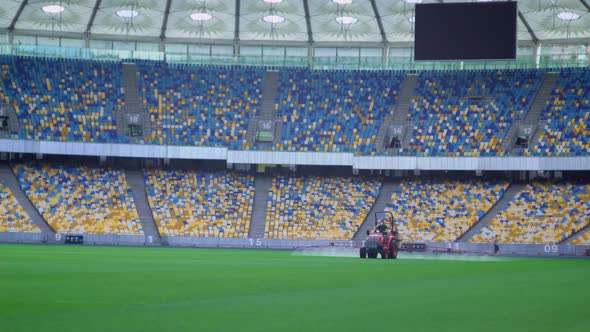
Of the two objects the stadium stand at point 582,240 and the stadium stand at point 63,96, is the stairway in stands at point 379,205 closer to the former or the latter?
the stadium stand at point 582,240

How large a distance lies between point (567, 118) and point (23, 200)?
152 feet

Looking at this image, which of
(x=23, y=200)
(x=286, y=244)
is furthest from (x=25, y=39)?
(x=286, y=244)

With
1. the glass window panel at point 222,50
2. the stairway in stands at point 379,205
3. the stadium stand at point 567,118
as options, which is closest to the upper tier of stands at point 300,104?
the stadium stand at point 567,118

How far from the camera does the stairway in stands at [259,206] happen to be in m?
66.0

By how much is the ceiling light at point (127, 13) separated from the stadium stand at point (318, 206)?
1910 centimetres

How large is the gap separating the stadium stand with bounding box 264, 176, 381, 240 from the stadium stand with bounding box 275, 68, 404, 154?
311cm

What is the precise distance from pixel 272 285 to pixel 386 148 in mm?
51433

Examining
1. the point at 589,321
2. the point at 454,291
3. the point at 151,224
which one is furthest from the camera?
the point at 151,224

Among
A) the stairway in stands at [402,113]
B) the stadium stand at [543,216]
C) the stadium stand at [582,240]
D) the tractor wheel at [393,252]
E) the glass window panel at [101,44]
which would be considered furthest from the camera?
the glass window panel at [101,44]

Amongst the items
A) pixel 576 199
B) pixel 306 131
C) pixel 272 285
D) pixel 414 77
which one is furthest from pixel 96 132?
pixel 272 285

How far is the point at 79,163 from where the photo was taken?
70812 millimetres

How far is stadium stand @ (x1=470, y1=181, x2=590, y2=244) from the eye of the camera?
206 feet

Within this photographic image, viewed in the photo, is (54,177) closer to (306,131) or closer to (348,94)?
(306,131)

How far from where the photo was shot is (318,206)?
2704 inches
